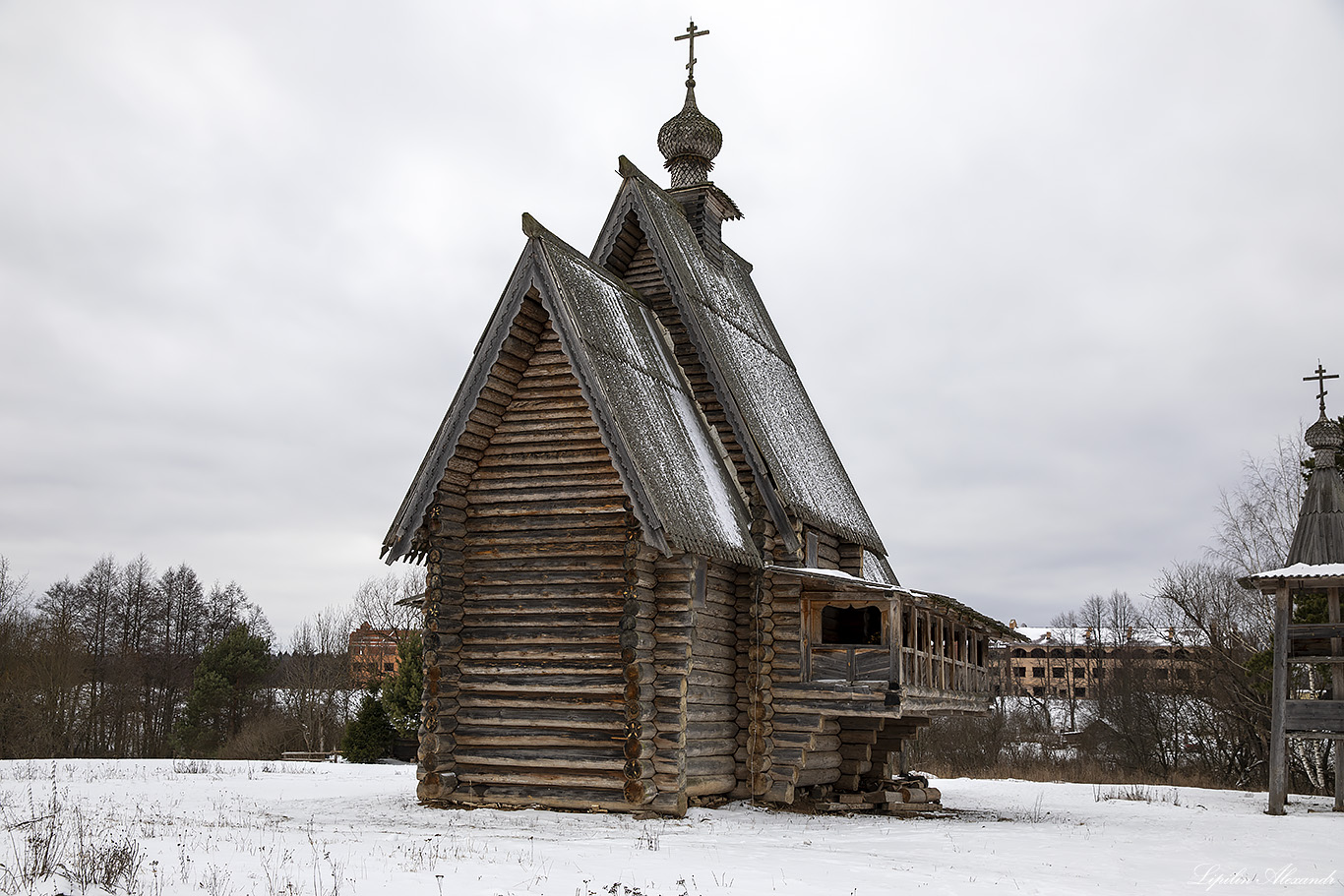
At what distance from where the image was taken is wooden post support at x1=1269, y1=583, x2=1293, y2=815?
1986 cm

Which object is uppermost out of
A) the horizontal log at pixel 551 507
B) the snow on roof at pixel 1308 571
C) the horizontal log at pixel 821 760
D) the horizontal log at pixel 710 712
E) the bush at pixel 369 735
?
the horizontal log at pixel 551 507

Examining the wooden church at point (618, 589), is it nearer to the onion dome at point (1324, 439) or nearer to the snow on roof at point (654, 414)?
the snow on roof at point (654, 414)

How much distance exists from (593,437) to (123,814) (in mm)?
8382

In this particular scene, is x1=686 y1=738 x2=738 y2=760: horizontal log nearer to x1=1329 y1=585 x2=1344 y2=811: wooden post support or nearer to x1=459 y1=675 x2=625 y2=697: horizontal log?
x1=459 y1=675 x2=625 y2=697: horizontal log

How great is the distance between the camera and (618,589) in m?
16.2

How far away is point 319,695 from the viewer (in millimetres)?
52156

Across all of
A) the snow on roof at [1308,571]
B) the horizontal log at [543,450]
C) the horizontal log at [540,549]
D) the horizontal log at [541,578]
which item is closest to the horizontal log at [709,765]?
the horizontal log at [541,578]

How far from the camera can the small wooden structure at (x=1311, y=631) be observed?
65.5ft

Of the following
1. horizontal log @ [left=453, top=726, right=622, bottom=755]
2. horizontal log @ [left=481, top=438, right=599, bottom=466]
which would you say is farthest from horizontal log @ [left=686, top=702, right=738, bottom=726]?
horizontal log @ [left=481, top=438, right=599, bottom=466]

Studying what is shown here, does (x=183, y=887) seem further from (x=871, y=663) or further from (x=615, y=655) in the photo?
(x=871, y=663)

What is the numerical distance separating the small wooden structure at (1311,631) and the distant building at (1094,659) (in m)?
4.66

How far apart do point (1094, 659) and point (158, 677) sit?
194ft

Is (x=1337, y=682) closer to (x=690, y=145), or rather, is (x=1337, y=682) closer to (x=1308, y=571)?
(x=1308, y=571)

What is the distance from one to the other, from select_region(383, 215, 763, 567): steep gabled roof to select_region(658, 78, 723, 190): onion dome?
7866 mm
